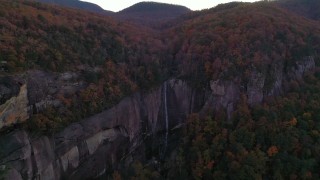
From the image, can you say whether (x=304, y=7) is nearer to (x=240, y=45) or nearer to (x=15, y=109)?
(x=240, y=45)

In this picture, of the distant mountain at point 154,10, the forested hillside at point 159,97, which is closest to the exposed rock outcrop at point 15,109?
the forested hillside at point 159,97

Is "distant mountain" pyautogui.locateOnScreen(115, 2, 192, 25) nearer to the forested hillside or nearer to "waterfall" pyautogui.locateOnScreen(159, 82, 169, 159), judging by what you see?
the forested hillside

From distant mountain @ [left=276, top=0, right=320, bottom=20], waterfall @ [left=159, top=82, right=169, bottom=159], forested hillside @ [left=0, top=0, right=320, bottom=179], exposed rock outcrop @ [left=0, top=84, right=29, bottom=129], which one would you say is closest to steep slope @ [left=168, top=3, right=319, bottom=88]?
forested hillside @ [left=0, top=0, right=320, bottom=179]

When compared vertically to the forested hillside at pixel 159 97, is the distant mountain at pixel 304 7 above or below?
above

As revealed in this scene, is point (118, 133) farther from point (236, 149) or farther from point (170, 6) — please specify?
point (170, 6)

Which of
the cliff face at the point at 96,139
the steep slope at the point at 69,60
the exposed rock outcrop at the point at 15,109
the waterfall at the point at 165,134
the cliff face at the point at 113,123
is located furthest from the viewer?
the waterfall at the point at 165,134

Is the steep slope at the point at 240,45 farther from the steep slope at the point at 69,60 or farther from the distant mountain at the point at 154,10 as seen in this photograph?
the distant mountain at the point at 154,10
